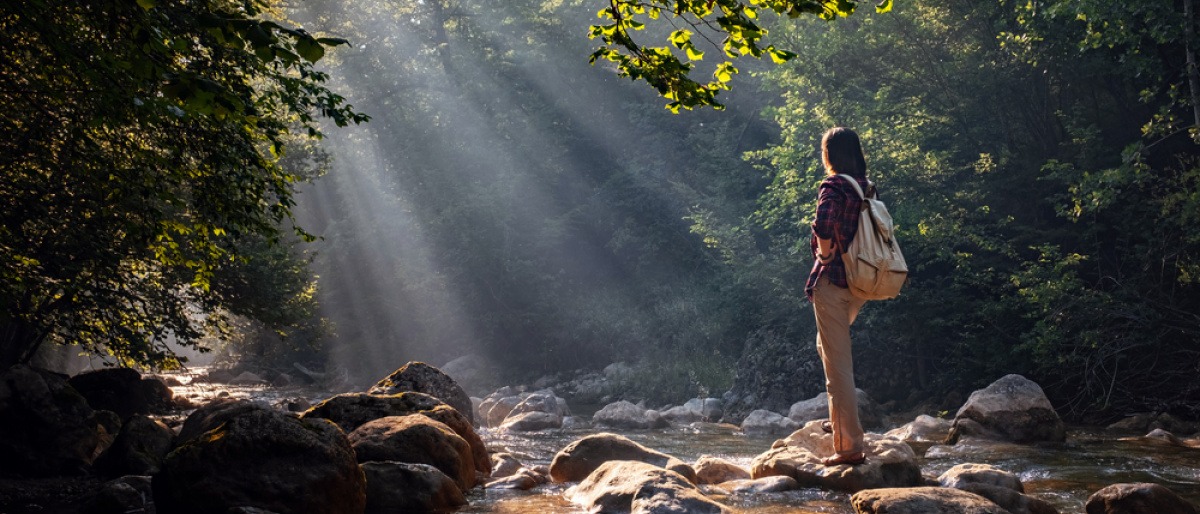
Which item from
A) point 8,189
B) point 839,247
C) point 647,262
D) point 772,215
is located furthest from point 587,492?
point 647,262

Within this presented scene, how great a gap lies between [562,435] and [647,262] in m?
15.2

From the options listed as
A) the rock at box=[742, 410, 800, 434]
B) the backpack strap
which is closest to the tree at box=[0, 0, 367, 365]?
the backpack strap

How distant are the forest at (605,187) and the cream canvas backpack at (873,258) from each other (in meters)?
1.86

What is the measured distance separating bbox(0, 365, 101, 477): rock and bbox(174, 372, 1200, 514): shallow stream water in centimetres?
481

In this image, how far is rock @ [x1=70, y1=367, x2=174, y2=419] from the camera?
15525mm

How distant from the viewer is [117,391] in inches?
629

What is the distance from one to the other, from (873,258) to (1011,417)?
5652mm

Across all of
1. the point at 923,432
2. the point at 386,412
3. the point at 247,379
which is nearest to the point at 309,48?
the point at 386,412

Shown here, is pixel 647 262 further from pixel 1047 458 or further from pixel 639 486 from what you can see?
pixel 639 486

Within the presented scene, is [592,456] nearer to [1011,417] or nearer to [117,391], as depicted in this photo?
[1011,417]

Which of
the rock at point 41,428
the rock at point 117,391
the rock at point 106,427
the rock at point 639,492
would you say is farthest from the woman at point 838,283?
the rock at point 117,391

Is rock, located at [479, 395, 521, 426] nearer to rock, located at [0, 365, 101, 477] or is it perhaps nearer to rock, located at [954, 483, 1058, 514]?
rock, located at [0, 365, 101, 477]

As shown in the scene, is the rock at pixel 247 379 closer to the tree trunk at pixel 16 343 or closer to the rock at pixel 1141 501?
the tree trunk at pixel 16 343

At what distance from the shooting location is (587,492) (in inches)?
260
